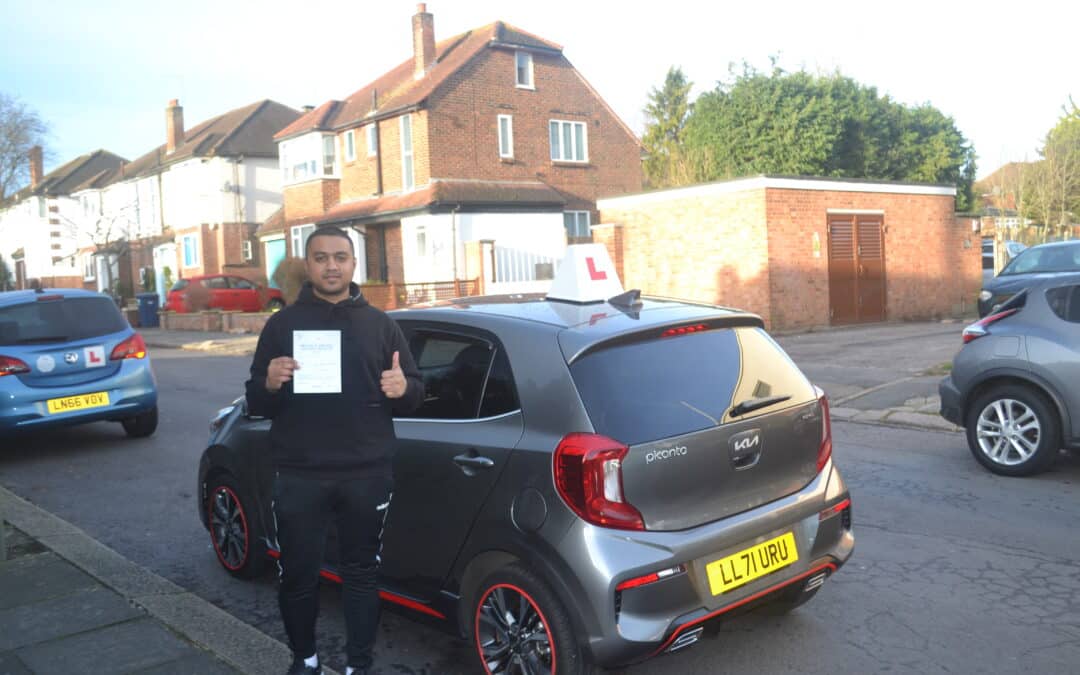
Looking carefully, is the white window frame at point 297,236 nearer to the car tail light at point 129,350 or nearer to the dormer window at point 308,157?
the dormer window at point 308,157

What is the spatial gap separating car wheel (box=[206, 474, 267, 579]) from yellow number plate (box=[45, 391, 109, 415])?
4581mm

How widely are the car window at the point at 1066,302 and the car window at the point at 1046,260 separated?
31.1ft

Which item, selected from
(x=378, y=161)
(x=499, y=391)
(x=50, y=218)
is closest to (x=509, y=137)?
(x=378, y=161)

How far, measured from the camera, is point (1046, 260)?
16.0m

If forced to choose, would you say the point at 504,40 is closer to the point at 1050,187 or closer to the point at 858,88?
the point at 858,88

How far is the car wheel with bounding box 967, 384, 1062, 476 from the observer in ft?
22.7

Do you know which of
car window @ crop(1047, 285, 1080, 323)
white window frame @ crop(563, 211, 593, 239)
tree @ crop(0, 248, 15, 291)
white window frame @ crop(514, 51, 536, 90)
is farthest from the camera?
tree @ crop(0, 248, 15, 291)

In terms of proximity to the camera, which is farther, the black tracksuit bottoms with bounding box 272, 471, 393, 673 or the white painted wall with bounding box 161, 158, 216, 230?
the white painted wall with bounding box 161, 158, 216, 230

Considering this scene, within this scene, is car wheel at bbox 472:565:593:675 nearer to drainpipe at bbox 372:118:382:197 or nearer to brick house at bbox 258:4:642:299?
brick house at bbox 258:4:642:299

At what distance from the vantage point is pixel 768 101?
1249 inches

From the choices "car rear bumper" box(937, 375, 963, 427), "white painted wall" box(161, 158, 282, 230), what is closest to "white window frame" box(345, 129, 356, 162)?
"white painted wall" box(161, 158, 282, 230)

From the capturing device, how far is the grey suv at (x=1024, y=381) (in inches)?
271

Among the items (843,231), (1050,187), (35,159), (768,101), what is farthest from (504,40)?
(35,159)

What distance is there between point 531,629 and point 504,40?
31.5 metres
